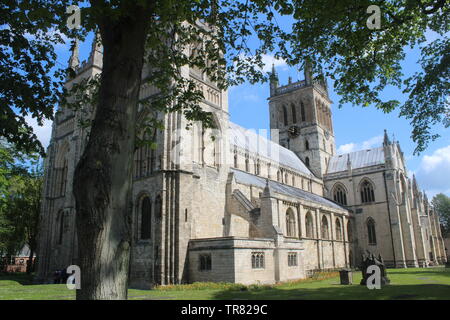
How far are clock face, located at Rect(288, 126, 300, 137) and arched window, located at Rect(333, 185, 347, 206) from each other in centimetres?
1058

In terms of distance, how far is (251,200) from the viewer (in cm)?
3195

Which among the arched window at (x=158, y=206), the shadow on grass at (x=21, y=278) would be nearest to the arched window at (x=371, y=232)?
the arched window at (x=158, y=206)

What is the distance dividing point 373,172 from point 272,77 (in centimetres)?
4206

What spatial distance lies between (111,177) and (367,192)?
49.8 meters

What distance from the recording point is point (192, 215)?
2475 cm

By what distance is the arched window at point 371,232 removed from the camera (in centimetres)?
4725

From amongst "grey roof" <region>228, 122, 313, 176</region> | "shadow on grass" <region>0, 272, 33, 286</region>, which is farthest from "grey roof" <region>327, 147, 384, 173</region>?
"shadow on grass" <region>0, 272, 33, 286</region>

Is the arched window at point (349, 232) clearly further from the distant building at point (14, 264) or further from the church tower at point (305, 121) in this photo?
the distant building at point (14, 264)

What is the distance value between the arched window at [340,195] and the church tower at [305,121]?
10.5 feet

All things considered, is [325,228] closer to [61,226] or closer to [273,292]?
[273,292]

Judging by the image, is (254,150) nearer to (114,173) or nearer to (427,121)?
(427,121)

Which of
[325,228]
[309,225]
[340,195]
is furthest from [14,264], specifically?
[340,195]

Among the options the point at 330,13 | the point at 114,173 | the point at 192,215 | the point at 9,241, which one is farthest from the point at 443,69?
the point at 9,241

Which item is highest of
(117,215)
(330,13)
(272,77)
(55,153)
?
(55,153)
